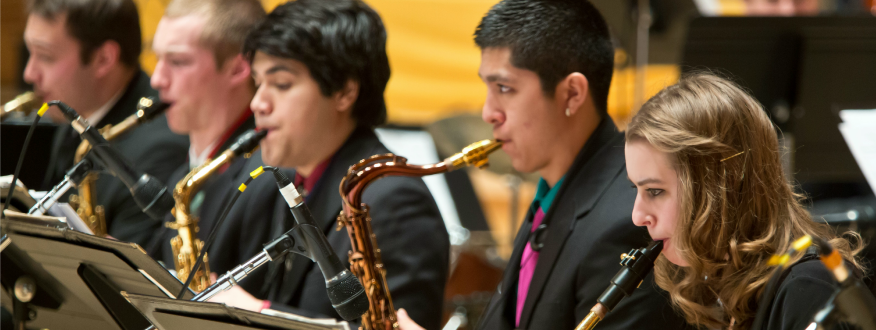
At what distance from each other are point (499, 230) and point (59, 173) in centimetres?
363

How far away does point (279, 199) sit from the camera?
3021 millimetres

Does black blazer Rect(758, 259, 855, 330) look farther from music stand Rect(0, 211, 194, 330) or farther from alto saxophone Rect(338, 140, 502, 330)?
music stand Rect(0, 211, 194, 330)

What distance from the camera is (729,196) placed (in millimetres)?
1896

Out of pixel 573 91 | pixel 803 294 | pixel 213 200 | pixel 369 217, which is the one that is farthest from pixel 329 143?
pixel 803 294

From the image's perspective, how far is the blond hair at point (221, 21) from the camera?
349 cm

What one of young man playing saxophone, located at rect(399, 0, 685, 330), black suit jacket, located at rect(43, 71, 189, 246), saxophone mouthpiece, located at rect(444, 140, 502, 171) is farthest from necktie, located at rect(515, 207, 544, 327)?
black suit jacket, located at rect(43, 71, 189, 246)

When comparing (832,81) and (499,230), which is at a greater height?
(832,81)

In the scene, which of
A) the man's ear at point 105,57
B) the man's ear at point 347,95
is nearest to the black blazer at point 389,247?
the man's ear at point 347,95

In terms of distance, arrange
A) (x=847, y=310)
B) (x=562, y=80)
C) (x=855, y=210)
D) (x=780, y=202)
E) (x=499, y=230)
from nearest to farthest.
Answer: (x=847, y=310), (x=780, y=202), (x=562, y=80), (x=855, y=210), (x=499, y=230)

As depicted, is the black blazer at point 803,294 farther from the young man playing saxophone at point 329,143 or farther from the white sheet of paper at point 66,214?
the white sheet of paper at point 66,214

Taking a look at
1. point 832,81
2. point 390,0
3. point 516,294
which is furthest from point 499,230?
point 516,294

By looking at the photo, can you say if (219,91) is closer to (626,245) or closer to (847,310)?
(626,245)

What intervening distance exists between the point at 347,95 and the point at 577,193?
95 centimetres

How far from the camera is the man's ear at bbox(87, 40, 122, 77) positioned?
409cm
